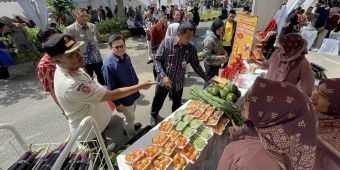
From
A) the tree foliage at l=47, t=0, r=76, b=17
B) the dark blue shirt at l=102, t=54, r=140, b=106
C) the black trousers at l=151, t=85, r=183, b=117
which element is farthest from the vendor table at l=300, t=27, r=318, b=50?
the tree foliage at l=47, t=0, r=76, b=17

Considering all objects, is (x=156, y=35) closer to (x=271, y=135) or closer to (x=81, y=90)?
(x=81, y=90)

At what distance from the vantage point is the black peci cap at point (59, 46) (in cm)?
217

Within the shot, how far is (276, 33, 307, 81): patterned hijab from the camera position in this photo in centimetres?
337

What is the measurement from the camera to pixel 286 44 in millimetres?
3406

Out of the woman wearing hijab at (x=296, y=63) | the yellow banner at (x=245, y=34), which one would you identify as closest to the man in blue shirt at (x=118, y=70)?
the woman wearing hijab at (x=296, y=63)

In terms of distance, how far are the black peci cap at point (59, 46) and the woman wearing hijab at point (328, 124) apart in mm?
2445

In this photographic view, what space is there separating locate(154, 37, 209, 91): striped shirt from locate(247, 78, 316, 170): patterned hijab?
2.06 m

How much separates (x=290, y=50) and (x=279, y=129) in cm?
211

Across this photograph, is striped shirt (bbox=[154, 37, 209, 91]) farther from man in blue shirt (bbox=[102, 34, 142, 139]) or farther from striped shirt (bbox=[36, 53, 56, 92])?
striped shirt (bbox=[36, 53, 56, 92])

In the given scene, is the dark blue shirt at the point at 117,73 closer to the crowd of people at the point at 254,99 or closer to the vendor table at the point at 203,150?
the crowd of people at the point at 254,99

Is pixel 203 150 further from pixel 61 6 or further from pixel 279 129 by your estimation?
pixel 61 6

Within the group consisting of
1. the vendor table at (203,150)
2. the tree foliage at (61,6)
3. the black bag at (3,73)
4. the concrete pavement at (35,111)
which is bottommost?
the concrete pavement at (35,111)

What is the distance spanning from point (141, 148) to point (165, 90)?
1.61 meters

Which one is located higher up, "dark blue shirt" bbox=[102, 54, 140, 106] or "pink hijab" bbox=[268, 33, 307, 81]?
"pink hijab" bbox=[268, 33, 307, 81]
